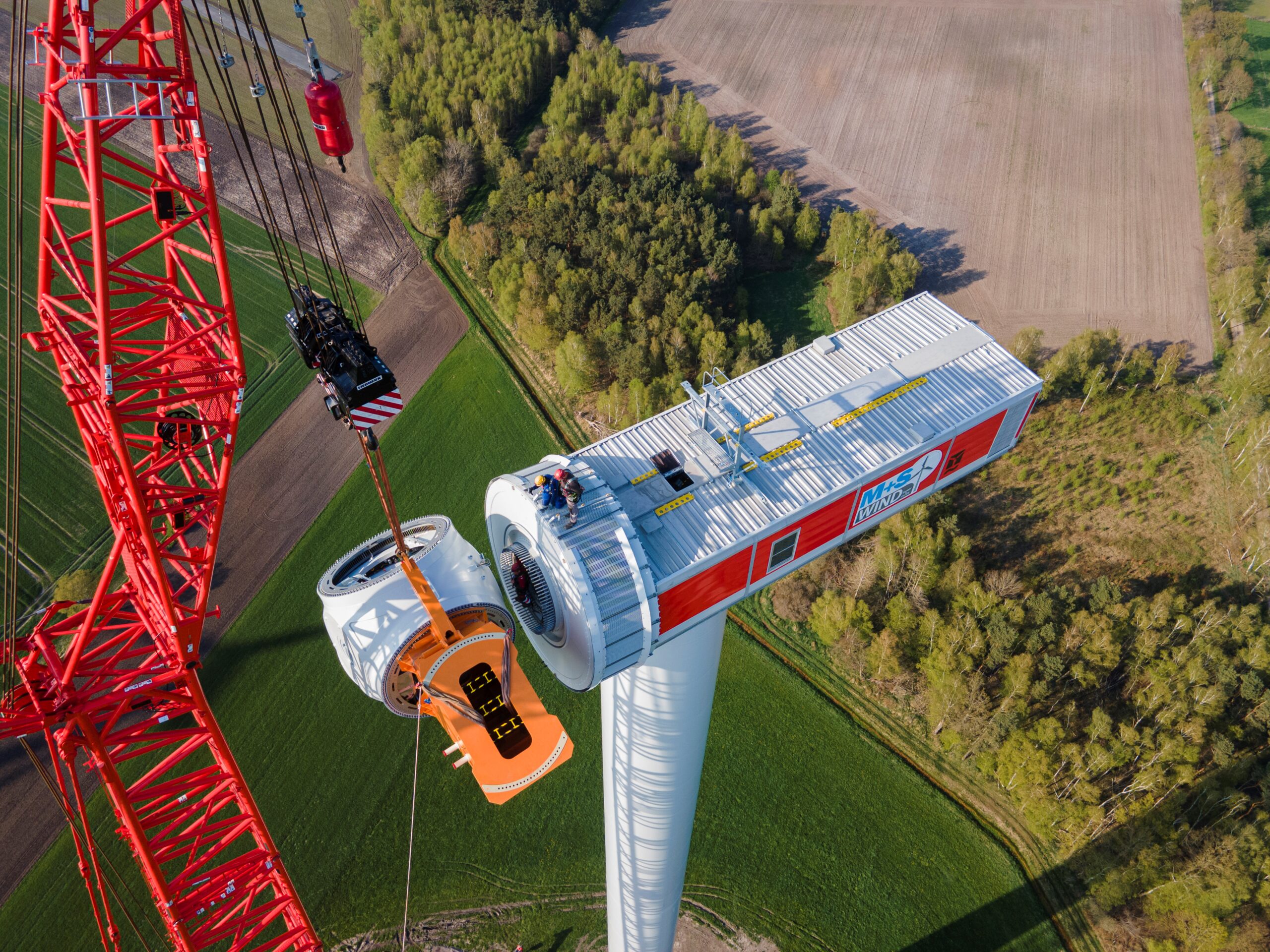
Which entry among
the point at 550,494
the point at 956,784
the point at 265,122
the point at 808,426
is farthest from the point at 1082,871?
the point at 265,122

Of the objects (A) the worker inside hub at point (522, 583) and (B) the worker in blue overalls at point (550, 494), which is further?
(A) the worker inside hub at point (522, 583)

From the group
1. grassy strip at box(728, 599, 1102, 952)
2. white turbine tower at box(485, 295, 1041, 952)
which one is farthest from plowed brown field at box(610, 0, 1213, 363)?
white turbine tower at box(485, 295, 1041, 952)

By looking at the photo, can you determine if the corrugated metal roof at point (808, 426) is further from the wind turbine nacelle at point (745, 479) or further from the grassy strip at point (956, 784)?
the grassy strip at point (956, 784)

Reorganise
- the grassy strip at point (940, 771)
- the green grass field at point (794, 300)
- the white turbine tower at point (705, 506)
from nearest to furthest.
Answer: the white turbine tower at point (705, 506), the grassy strip at point (940, 771), the green grass field at point (794, 300)

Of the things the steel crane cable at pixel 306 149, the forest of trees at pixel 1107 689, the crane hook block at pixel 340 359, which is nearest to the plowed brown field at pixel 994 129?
the forest of trees at pixel 1107 689

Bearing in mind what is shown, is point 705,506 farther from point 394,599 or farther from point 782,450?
point 394,599

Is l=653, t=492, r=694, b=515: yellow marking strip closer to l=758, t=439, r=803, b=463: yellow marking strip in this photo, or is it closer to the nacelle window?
l=758, t=439, r=803, b=463: yellow marking strip
